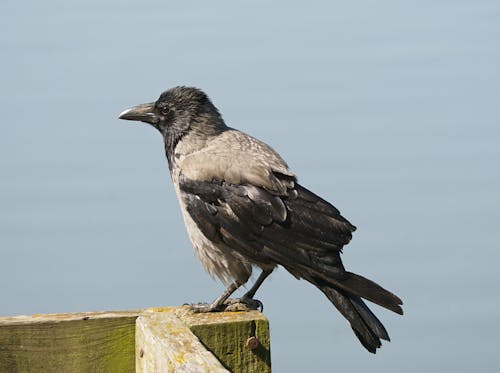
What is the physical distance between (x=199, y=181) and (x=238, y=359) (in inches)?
75.1

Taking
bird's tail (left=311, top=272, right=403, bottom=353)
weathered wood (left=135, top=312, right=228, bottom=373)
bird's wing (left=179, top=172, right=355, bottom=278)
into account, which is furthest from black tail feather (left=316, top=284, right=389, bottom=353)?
weathered wood (left=135, top=312, right=228, bottom=373)

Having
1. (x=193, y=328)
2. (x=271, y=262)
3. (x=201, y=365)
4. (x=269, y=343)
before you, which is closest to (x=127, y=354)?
(x=193, y=328)

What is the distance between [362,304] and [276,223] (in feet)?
2.29

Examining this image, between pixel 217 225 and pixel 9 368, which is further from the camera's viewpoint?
pixel 217 225

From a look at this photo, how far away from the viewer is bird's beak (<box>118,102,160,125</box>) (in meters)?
6.12

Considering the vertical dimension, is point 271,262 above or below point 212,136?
below

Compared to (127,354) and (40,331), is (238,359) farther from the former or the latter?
(40,331)

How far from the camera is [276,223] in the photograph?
503 centimetres

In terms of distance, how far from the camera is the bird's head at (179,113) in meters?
5.79

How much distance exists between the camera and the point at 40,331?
3521mm

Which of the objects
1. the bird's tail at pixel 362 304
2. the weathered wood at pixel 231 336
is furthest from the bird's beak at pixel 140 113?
the weathered wood at pixel 231 336

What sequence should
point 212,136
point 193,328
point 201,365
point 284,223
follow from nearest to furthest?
1. point 201,365
2. point 193,328
3. point 284,223
4. point 212,136

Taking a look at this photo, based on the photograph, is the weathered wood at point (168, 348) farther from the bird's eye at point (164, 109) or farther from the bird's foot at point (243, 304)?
the bird's eye at point (164, 109)

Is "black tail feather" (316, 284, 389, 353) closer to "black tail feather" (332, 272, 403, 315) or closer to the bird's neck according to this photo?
"black tail feather" (332, 272, 403, 315)
